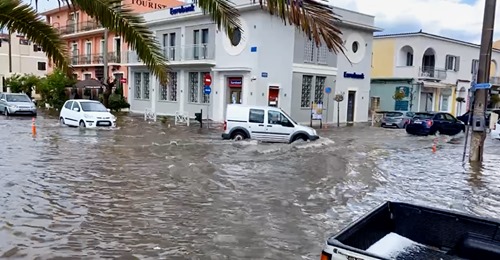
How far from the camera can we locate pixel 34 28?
6520 millimetres

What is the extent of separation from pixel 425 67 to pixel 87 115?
31.9 m

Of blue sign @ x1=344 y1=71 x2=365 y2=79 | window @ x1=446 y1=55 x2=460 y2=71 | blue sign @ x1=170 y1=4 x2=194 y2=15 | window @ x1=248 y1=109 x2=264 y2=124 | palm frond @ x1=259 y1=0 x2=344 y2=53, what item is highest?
blue sign @ x1=170 y1=4 x2=194 y2=15

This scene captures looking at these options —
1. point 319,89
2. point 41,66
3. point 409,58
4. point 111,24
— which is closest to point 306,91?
point 319,89

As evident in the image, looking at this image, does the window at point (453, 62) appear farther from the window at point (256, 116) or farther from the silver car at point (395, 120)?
the window at point (256, 116)

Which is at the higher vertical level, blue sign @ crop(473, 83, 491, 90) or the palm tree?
the palm tree

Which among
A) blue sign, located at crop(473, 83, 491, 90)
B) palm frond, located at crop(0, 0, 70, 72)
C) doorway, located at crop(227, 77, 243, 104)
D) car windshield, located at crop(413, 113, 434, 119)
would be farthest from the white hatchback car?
car windshield, located at crop(413, 113, 434, 119)

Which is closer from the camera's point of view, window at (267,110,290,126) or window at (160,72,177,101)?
window at (267,110,290,126)

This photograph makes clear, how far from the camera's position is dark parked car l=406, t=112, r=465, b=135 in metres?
26.1

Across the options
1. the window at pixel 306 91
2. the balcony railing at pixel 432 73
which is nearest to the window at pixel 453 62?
the balcony railing at pixel 432 73

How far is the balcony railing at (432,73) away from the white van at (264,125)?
2664cm

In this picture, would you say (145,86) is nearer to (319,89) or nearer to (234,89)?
(234,89)

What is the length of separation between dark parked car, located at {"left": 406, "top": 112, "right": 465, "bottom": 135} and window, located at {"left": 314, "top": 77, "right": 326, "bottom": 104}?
21.6 feet

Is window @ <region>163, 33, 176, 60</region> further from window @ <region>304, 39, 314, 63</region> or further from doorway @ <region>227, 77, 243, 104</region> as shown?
window @ <region>304, 39, 314, 63</region>

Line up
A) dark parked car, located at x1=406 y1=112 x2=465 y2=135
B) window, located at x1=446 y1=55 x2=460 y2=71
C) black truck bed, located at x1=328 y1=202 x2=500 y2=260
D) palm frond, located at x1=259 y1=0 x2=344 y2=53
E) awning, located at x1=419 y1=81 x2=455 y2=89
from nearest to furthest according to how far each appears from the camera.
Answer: black truck bed, located at x1=328 y1=202 x2=500 y2=260 < palm frond, located at x1=259 y1=0 x2=344 y2=53 < dark parked car, located at x1=406 y1=112 x2=465 y2=135 < awning, located at x1=419 y1=81 x2=455 y2=89 < window, located at x1=446 y1=55 x2=460 y2=71
